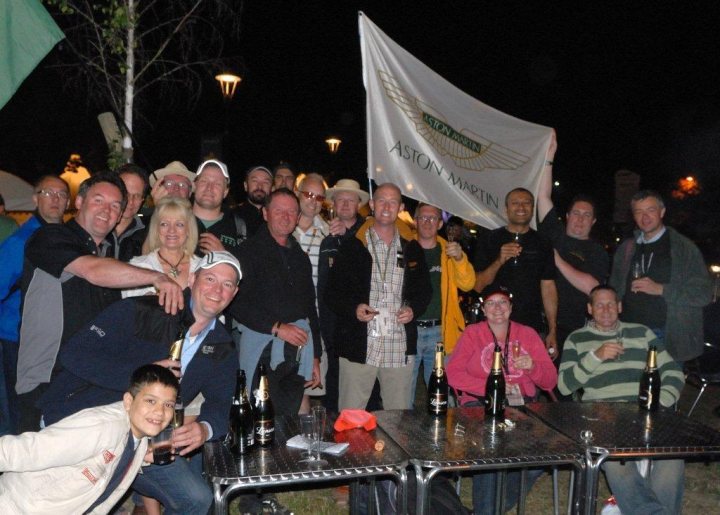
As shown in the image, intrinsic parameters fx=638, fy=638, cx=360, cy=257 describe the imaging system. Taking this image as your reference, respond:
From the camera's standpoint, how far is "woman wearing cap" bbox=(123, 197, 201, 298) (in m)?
4.08

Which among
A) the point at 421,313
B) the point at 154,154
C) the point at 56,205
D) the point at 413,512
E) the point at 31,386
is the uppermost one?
the point at 154,154

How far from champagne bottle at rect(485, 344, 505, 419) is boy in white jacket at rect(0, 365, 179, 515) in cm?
198

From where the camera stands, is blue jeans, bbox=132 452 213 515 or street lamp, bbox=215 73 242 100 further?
street lamp, bbox=215 73 242 100

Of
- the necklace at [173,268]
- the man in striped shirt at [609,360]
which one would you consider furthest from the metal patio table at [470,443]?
the necklace at [173,268]

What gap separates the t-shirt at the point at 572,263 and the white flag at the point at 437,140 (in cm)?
52

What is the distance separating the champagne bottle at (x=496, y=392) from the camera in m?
3.96

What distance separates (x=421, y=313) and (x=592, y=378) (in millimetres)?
1426

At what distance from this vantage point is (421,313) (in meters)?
5.34

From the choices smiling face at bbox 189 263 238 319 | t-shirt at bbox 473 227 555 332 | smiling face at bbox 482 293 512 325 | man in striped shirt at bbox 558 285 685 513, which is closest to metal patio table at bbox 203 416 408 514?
smiling face at bbox 189 263 238 319

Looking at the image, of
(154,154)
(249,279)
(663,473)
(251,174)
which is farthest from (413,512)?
(154,154)

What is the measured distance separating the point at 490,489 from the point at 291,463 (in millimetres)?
1880

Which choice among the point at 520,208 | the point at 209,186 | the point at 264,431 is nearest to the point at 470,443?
the point at 264,431

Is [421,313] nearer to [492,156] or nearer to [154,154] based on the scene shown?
[492,156]

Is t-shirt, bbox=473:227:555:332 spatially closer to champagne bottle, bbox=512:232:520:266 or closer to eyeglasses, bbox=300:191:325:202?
champagne bottle, bbox=512:232:520:266
